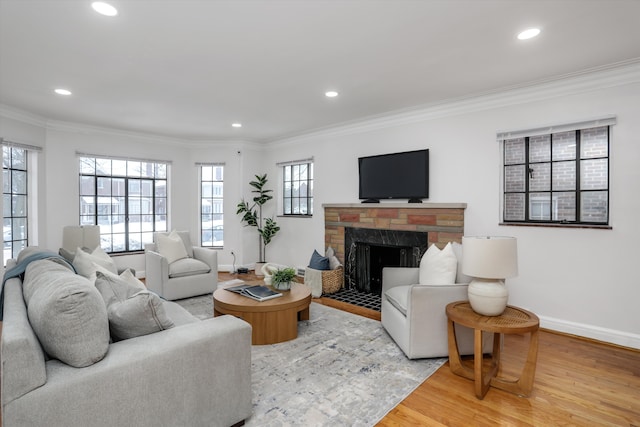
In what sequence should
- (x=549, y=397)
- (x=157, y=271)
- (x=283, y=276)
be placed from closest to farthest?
(x=549, y=397) < (x=283, y=276) < (x=157, y=271)

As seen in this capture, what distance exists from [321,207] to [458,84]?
293 centimetres

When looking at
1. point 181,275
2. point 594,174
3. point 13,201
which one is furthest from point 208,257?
point 594,174

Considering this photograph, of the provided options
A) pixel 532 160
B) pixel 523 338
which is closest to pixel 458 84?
pixel 532 160

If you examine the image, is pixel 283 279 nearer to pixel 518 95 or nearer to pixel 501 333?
pixel 501 333

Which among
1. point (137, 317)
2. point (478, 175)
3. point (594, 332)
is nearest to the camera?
point (137, 317)

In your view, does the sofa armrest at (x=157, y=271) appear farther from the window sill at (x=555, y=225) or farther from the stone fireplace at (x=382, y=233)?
the window sill at (x=555, y=225)

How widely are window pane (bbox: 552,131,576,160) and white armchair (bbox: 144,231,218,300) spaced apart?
14.8 feet

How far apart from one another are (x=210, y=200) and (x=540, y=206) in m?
5.52

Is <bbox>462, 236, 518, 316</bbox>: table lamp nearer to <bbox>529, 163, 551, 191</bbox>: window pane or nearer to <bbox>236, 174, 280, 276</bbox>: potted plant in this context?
<bbox>529, 163, 551, 191</bbox>: window pane

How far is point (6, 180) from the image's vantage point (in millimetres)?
4578

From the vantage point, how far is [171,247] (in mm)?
4977

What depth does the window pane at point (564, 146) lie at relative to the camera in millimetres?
3504

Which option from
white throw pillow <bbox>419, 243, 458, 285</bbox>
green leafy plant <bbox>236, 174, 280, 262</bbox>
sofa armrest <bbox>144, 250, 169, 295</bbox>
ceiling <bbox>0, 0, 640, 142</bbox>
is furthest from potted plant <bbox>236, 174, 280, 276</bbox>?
white throw pillow <bbox>419, 243, 458, 285</bbox>

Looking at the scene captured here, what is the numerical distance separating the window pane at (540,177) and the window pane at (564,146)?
0.14m
